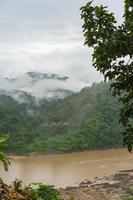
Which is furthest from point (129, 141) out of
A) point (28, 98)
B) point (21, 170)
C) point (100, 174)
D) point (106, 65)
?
point (28, 98)

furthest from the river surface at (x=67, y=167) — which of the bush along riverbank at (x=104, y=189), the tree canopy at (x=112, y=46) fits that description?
the tree canopy at (x=112, y=46)

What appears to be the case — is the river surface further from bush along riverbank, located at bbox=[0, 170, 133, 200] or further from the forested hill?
the forested hill

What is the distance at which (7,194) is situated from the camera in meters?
5.73

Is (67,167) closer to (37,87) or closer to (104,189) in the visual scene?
(104,189)

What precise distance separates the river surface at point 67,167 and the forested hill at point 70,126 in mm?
2280

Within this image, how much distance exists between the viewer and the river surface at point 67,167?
38319mm

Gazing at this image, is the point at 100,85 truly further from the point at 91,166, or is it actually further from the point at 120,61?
the point at 120,61

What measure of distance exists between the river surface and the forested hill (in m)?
2.28

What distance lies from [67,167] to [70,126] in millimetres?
19617

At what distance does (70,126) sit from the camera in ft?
207

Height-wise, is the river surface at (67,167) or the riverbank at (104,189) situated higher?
the river surface at (67,167)

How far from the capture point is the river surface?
38.3 metres

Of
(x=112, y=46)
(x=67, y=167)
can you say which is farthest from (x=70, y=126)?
(x=112, y=46)

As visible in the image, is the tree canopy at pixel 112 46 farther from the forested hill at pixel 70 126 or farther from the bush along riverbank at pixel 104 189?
the forested hill at pixel 70 126
